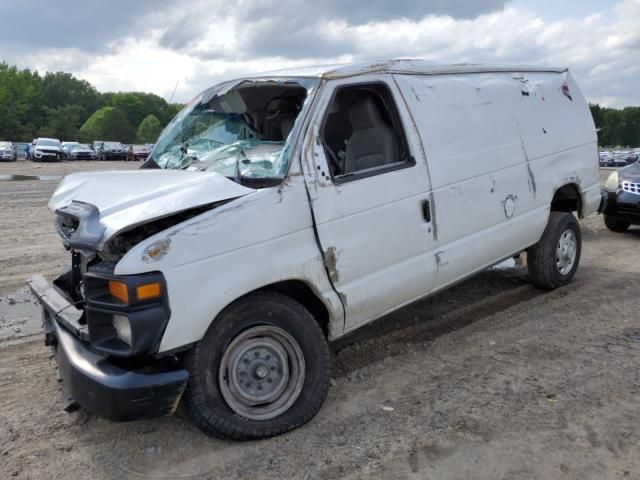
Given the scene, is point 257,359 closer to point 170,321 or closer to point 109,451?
point 170,321

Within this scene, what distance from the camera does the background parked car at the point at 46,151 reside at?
39844mm

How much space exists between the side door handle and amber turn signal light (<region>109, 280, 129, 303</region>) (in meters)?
2.20

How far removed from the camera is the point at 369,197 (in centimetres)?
387

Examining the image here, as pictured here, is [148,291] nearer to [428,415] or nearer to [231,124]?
[428,415]

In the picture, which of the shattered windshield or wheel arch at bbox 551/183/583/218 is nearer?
the shattered windshield

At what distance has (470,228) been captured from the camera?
15.4 ft

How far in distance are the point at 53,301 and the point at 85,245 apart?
0.92 metres

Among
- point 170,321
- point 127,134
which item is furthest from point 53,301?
point 127,134

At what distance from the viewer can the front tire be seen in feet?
10.6

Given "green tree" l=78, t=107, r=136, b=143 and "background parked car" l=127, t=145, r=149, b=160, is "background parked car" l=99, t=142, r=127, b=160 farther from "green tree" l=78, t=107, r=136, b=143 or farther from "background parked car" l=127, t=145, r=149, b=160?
"green tree" l=78, t=107, r=136, b=143

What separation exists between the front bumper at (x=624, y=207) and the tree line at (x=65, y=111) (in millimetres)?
69494

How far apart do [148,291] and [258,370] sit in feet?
2.73

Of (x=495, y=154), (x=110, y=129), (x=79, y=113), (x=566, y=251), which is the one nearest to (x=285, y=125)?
(x=495, y=154)

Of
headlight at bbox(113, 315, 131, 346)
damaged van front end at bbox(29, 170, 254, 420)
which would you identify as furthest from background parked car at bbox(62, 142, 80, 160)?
headlight at bbox(113, 315, 131, 346)
